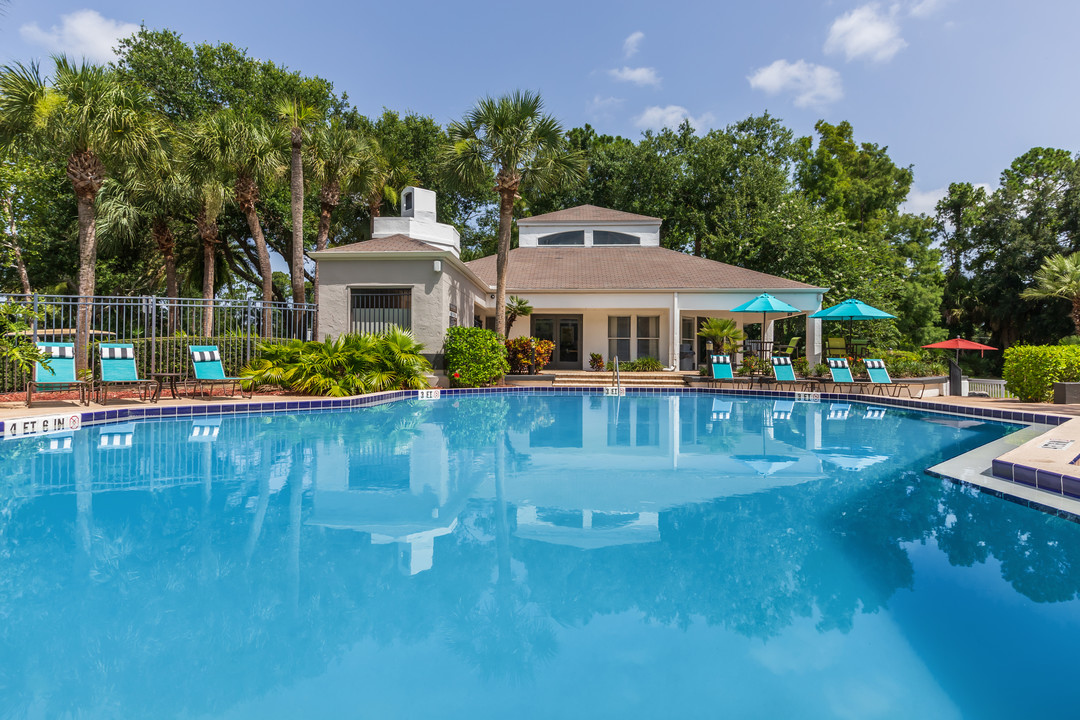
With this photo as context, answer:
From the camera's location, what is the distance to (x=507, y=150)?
51.9 ft

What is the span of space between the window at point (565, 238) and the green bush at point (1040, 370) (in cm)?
1627

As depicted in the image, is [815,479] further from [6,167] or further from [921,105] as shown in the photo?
[6,167]

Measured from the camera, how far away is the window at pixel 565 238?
84.5ft

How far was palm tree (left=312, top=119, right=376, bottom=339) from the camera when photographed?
60.4ft

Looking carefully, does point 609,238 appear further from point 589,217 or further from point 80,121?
point 80,121

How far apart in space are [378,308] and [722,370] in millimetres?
10064

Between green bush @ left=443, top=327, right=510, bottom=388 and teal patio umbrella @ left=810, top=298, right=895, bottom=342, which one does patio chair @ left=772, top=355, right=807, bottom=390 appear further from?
green bush @ left=443, top=327, right=510, bottom=388

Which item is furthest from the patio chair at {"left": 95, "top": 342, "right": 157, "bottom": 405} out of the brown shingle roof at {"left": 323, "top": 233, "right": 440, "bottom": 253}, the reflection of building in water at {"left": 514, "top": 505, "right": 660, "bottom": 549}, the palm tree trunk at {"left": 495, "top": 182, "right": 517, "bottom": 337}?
the reflection of building in water at {"left": 514, "top": 505, "right": 660, "bottom": 549}

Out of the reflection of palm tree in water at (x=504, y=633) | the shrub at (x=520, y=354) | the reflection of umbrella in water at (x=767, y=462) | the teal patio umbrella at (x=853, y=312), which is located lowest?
the reflection of palm tree in water at (x=504, y=633)

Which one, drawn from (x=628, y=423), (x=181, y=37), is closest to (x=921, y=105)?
(x=628, y=423)

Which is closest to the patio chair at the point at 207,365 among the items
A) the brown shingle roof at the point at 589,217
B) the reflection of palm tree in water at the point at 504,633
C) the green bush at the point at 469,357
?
the green bush at the point at 469,357

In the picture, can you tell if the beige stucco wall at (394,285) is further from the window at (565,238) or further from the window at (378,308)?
the window at (565,238)

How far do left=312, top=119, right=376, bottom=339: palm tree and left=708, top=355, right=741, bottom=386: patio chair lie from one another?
42.1ft

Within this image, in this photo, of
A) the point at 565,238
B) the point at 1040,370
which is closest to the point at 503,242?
the point at 565,238
